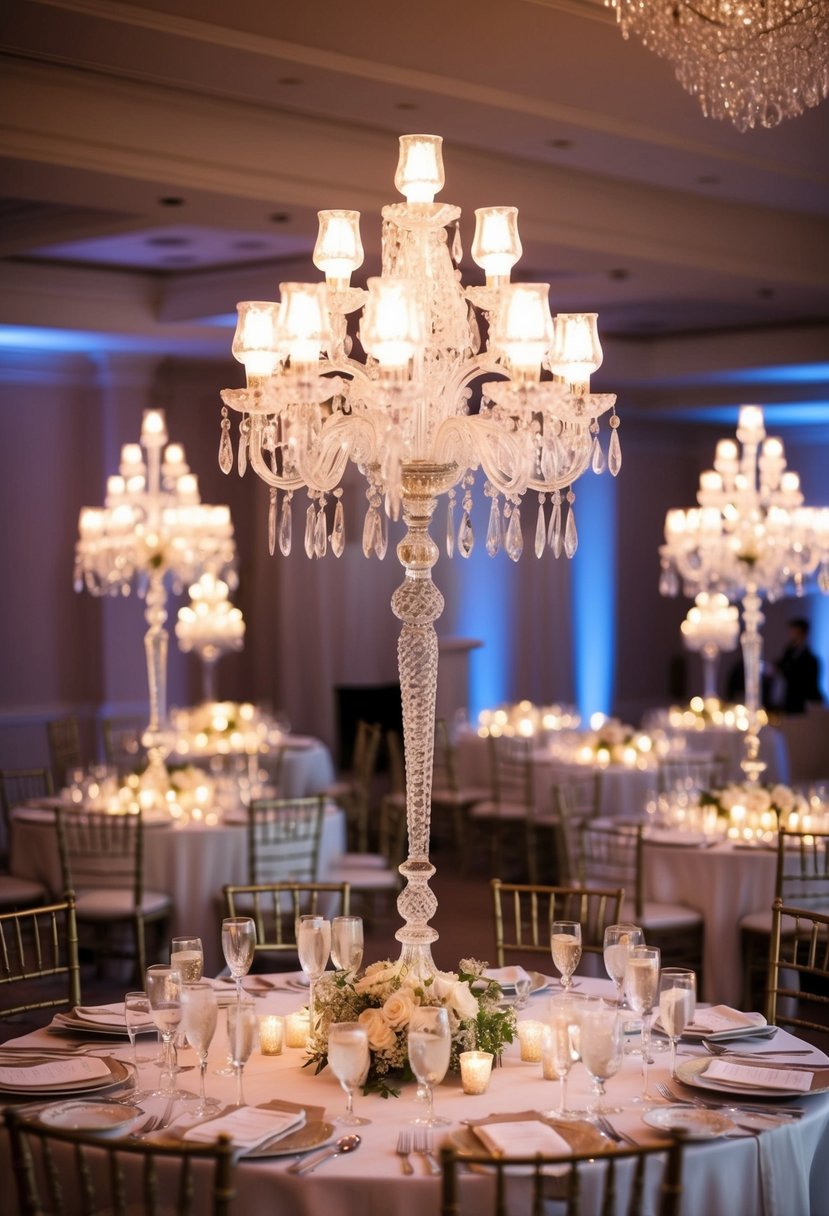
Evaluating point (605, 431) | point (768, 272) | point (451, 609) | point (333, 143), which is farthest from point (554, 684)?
point (333, 143)

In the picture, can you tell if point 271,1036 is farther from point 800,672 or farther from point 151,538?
point 800,672

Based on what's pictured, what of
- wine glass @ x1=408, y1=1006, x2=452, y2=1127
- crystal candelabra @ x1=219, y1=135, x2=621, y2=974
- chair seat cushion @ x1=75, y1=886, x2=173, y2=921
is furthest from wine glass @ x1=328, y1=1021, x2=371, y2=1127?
chair seat cushion @ x1=75, y1=886, x2=173, y2=921

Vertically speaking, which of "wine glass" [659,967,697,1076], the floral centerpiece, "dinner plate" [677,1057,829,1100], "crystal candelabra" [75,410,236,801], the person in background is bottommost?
"dinner plate" [677,1057,829,1100]

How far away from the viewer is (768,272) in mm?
9492

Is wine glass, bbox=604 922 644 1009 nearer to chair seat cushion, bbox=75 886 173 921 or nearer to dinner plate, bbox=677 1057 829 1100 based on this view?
dinner plate, bbox=677 1057 829 1100

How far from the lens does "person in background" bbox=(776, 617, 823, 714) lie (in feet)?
43.4

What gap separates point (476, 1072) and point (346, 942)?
1.61 feet

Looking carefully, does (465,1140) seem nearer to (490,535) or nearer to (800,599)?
(490,535)

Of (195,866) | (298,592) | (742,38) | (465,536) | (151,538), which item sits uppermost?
(742,38)

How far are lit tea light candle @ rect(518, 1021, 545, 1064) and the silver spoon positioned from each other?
0.63 m

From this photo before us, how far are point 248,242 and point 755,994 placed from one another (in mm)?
5547

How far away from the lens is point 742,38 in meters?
4.37

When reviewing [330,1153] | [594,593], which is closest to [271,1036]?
[330,1153]

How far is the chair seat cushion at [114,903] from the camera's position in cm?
662
